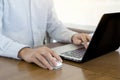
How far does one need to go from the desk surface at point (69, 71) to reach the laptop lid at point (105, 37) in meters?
0.04

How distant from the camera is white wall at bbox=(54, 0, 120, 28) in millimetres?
2008

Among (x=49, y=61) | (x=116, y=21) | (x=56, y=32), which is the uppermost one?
(x=116, y=21)

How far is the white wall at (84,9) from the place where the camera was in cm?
201

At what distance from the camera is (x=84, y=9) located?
2225 millimetres

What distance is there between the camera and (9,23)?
4.58ft

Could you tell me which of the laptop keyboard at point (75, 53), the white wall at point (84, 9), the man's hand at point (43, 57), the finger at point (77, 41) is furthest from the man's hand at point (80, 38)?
the white wall at point (84, 9)

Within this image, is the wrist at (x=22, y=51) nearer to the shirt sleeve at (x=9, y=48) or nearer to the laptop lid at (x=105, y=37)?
the shirt sleeve at (x=9, y=48)

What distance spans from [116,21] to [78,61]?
249 millimetres

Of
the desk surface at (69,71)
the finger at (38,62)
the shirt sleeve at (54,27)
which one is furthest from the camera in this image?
the shirt sleeve at (54,27)

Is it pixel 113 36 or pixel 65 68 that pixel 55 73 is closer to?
pixel 65 68

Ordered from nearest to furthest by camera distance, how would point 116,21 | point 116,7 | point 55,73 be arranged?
point 55,73
point 116,21
point 116,7

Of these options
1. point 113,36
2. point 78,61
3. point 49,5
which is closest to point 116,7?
point 49,5

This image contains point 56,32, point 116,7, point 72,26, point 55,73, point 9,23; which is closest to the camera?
point 55,73

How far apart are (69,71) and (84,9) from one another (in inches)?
55.4
